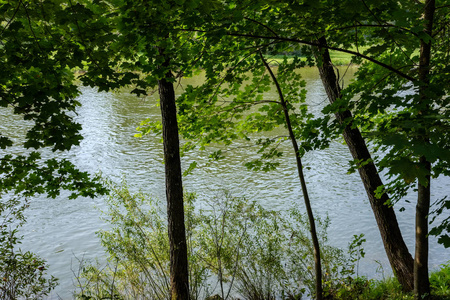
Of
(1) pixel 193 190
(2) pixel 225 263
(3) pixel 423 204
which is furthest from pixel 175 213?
(1) pixel 193 190

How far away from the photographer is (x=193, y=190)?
1084 cm

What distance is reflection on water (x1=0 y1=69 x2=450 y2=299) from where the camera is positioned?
8391 mm

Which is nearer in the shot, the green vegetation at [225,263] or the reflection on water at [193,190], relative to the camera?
the green vegetation at [225,263]

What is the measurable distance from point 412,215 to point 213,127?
6.51 metres

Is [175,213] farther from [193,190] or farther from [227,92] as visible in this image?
[193,190]

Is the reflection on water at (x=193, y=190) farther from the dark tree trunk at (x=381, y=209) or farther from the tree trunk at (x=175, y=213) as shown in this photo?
the tree trunk at (x=175, y=213)

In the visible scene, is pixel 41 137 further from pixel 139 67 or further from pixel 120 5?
pixel 120 5

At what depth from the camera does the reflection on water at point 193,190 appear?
27.5 feet

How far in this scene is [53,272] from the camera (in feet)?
25.4

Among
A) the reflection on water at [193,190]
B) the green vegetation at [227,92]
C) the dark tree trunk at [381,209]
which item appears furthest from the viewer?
the reflection on water at [193,190]

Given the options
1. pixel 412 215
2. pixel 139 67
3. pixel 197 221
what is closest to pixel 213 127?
pixel 197 221

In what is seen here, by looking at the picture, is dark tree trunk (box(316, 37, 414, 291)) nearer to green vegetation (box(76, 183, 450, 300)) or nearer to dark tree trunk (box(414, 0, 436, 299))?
green vegetation (box(76, 183, 450, 300))

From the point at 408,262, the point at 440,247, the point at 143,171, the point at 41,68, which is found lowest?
the point at 408,262

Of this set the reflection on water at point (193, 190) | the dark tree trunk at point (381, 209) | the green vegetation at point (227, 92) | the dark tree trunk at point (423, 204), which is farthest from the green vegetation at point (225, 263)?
the dark tree trunk at point (423, 204)
